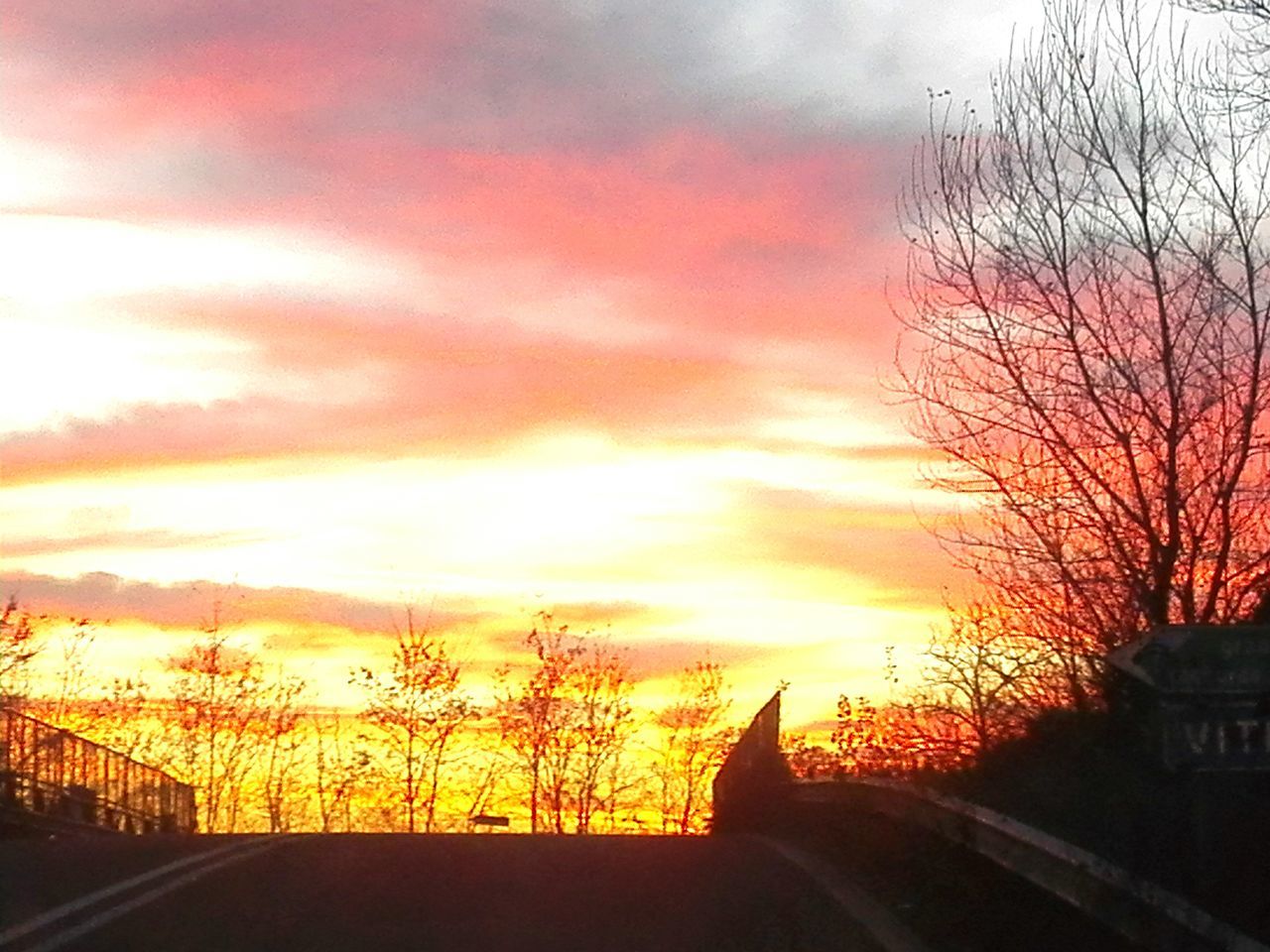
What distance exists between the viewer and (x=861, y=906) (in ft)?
42.1

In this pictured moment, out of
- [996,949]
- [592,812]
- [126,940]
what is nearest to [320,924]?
[126,940]

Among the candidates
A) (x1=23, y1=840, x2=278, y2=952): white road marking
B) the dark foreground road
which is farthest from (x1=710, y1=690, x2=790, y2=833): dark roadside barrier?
(x1=23, y1=840, x2=278, y2=952): white road marking

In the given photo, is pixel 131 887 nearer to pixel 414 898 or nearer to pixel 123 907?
pixel 123 907

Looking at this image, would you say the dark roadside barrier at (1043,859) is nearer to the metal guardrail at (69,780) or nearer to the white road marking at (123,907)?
the white road marking at (123,907)

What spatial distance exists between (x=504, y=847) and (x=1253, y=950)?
10041 mm

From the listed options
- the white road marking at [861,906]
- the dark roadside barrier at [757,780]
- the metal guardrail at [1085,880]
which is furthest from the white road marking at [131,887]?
the dark roadside barrier at [757,780]


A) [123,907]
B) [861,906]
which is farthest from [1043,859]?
[123,907]

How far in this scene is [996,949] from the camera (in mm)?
10844

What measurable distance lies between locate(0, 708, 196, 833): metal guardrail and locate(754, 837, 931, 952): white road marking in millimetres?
14252

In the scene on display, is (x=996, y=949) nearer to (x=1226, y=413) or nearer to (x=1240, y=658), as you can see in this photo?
(x=1240, y=658)

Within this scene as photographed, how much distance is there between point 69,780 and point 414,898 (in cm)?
2264

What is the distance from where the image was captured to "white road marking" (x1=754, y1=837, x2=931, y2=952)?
11.2m

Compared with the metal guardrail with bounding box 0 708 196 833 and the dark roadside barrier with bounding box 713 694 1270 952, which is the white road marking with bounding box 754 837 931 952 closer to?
the dark roadside barrier with bounding box 713 694 1270 952

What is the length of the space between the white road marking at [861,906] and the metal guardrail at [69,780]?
46.8 ft
